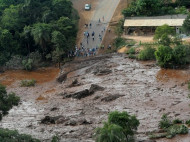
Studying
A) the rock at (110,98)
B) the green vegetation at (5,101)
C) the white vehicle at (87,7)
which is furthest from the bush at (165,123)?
the white vehicle at (87,7)

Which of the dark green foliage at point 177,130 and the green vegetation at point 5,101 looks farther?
the dark green foliage at point 177,130

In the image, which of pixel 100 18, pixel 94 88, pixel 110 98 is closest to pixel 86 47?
pixel 100 18

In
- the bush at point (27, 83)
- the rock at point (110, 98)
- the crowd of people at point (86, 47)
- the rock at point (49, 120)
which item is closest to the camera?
the rock at point (49, 120)

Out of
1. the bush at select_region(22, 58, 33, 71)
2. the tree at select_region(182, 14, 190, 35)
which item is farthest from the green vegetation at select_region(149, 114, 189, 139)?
the bush at select_region(22, 58, 33, 71)

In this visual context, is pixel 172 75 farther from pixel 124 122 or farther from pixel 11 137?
pixel 11 137

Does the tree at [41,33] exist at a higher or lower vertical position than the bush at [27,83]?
higher

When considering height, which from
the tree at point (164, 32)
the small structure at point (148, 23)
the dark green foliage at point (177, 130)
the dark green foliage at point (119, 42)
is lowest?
the dark green foliage at point (177, 130)

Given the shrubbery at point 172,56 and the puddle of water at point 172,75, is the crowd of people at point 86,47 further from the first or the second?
the puddle of water at point 172,75
